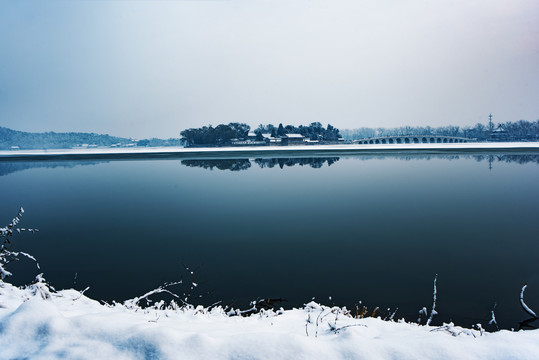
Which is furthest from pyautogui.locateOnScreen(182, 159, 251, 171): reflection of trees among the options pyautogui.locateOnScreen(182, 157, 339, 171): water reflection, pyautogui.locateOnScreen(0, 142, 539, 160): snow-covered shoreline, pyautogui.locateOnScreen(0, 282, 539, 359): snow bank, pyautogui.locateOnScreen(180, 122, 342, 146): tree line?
pyautogui.locateOnScreen(180, 122, 342, 146): tree line

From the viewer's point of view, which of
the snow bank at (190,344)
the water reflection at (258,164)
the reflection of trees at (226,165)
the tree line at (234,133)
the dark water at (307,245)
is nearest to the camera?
the snow bank at (190,344)

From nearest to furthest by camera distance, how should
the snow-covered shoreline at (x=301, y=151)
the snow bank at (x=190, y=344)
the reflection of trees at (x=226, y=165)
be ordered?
Answer: the snow bank at (x=190, y=344), the reflection of trees at (x=226, y=165), the snow-covered shoreline at (x=301, y=151)

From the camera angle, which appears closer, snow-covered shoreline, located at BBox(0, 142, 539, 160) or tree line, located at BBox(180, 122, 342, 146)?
snow-covered shoreline, located at BBox(0, 142, 539, 160)

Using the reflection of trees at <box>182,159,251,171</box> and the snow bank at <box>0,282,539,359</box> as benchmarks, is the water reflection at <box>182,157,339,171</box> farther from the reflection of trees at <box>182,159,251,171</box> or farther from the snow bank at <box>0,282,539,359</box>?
the snow bank at <box>0,282,539,359</box>

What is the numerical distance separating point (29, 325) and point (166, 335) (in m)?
1.36

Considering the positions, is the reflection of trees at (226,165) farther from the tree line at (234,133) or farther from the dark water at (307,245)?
the tree line at (234,133)

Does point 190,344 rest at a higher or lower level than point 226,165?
lower

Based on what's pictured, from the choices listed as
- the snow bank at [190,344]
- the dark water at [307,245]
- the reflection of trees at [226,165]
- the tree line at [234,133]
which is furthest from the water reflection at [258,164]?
the tree line at [234,133]

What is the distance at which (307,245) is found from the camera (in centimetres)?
846

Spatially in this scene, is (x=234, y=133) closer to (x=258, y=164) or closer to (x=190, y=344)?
(x=258, y=164)

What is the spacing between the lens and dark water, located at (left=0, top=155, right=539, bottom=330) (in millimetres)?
5875

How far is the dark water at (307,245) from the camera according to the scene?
19.3 feet

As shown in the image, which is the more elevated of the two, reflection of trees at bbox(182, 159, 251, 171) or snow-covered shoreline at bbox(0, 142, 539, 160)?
snow-covered shoreline at bbox(0, 142, 539, 160)

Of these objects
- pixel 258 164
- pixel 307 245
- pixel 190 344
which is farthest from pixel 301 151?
pixel 190 344
